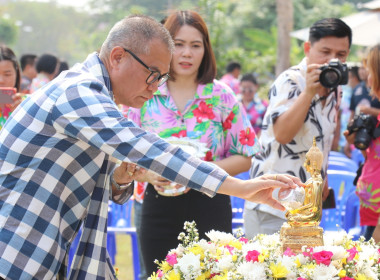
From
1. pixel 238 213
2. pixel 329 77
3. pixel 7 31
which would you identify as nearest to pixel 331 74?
pixel 329 77

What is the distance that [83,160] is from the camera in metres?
2.16

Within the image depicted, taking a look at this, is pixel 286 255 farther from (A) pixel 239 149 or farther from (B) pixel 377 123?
(B) pixel 377 123

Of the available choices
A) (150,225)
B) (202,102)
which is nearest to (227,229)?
(150,225)

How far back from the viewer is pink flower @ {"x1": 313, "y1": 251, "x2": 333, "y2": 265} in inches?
81.4

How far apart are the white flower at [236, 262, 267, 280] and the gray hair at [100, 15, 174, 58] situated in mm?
811

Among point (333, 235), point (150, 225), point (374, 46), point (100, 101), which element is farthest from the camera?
point (374, 46)

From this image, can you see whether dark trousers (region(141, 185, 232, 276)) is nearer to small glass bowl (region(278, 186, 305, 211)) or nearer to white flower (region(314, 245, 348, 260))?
small glass bowl (region(278, 186, 305, 211))

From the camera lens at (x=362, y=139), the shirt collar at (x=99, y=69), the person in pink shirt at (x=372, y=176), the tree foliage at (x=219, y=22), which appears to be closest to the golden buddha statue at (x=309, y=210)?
the shirt collar at (x=99, y=69)

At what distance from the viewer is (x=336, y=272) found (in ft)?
6.68

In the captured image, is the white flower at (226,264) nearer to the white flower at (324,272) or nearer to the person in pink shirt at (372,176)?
the white flower at (324,272)

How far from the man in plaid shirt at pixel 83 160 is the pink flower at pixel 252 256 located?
179mm

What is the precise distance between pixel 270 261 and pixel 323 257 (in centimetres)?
17

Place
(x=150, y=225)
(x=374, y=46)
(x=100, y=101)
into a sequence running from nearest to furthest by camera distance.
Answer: (x=100, y=101) < (x=150, y=225) < (x=374, y=46)

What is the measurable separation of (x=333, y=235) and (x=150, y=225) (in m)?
1.24
